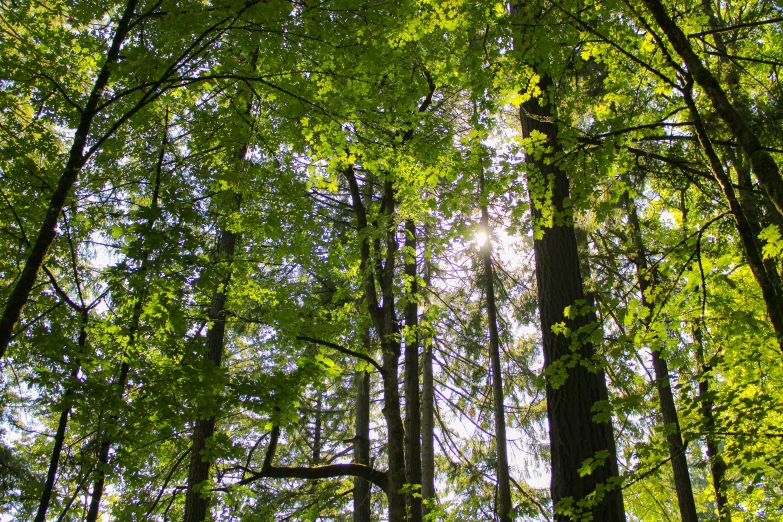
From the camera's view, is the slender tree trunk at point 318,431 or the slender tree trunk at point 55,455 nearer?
the slender tree trunk at point 55,455

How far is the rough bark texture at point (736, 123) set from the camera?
8.21 ft

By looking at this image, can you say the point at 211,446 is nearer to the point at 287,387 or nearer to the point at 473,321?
the point at 287,387

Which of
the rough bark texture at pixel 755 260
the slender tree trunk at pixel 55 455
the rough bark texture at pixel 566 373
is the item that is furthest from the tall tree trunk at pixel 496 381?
the slender tree trunk at pixel 55 455

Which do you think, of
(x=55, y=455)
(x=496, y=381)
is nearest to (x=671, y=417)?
(x=496, y=381)

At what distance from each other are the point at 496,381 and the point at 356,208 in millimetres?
5086

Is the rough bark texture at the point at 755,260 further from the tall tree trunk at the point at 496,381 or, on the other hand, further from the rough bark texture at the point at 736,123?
the tall tree trunk at the point at 496,381

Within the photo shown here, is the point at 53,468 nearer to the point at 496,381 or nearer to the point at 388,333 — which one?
the point at 388,333

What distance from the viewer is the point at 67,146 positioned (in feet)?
21.8

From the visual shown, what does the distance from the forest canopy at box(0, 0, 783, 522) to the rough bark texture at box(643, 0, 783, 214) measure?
0.04ft

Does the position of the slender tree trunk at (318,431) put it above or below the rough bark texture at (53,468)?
above

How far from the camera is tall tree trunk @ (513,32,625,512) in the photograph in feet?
12.7

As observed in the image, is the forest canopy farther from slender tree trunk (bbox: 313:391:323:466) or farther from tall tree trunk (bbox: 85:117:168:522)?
slender tree trunk (bbox: 313:391:323:466)

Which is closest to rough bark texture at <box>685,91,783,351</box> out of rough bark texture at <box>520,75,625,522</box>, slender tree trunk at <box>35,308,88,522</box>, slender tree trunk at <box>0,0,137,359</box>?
rough bark texture at <box>520,75,625,522</box>

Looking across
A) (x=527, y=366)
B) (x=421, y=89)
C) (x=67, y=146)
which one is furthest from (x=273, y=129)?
(x=527, y=366)
